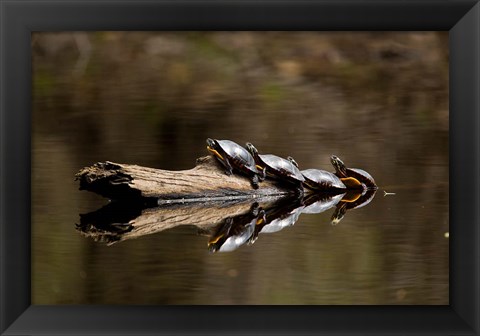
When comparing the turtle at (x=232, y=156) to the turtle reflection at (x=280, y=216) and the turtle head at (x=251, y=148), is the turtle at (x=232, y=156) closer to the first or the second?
the turtle head at (x=251, y=148)

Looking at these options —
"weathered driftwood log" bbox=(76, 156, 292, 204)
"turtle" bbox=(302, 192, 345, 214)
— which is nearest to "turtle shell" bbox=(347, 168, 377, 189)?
"turtle" bbox=(302, 192, 345, 214)

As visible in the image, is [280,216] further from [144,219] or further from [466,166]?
[466,166]

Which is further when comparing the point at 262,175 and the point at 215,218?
the point at 262,175

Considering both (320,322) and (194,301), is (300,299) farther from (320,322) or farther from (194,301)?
(194,301)

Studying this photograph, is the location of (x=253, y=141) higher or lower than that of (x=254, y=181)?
higher

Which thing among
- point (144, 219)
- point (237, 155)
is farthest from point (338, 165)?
point (144, 219)
